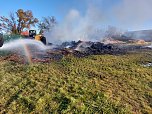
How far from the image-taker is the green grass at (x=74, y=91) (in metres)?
7.56

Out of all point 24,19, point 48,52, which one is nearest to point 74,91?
point 48,52

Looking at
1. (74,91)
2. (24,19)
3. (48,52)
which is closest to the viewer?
(74,91)

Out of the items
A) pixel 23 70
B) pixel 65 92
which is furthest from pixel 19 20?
pixel 65 92

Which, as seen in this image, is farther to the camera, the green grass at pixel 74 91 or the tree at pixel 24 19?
the tree at pixel 24 19

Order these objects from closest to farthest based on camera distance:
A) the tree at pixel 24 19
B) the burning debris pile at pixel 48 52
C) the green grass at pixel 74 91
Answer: the green grass at pixel 74 91 < the burning debris pile at pixel 48 52 < the tree at pixel 24 19

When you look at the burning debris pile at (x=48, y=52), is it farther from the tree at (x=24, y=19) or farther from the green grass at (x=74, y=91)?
the tree at (x=24, y=19)

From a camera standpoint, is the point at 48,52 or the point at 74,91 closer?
the point at 74,91

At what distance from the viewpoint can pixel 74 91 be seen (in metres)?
8.78

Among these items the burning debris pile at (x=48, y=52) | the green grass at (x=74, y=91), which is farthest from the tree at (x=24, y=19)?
the green grass at (x=74, y=91)

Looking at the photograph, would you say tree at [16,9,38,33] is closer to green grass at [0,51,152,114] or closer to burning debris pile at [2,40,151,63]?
burning debris pile at [2,40,151,63]

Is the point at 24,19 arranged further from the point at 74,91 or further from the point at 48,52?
the point at 74,91

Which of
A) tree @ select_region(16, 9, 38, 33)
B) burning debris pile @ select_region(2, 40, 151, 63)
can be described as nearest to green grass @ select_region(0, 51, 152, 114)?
burning debris pile @ select_region(2, 40, 151, 63)

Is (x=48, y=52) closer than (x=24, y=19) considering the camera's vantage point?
Yes

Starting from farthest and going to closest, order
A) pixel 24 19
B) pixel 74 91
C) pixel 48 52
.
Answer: pixel 24 19
pixel 48 52
pixel 74 91
